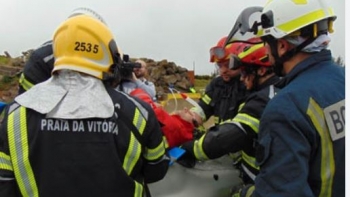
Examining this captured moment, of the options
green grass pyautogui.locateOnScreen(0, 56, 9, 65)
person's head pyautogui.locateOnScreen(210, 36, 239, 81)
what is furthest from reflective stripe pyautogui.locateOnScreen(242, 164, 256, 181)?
green grass pyautogui.locateOnScreen(0, 56, 9, 65)

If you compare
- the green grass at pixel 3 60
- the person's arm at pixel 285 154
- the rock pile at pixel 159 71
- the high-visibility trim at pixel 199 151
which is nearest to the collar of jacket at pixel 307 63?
the person's arm at pixel 285 154

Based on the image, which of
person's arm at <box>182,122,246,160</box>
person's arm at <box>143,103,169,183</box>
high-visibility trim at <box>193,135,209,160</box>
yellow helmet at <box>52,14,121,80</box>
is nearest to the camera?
yellow helmet at <box>52,14,121,80</box>

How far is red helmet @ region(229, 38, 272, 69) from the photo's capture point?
11.2 ft

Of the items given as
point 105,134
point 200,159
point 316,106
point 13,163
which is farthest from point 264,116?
point 13,163

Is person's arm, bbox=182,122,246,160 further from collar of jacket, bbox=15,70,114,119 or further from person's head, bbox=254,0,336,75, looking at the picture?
collar of jacket, bbox=15,70,114,119

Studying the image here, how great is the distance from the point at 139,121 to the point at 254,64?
136 cm

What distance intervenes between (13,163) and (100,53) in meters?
0.71

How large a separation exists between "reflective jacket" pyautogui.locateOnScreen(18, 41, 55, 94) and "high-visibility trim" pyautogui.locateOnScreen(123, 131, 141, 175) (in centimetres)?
141

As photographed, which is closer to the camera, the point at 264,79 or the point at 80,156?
the point at 80,156

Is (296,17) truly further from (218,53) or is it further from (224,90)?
(224,90)

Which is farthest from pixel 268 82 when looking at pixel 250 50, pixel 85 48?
pixel 85 48

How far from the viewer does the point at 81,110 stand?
2.27 meters

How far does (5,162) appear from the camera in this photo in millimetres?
2285

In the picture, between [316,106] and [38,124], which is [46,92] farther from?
[316,106]
